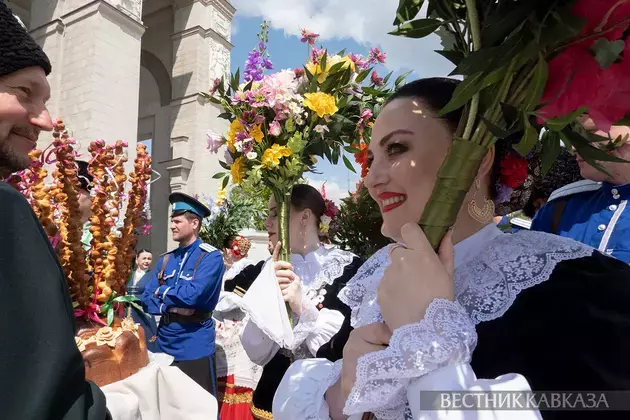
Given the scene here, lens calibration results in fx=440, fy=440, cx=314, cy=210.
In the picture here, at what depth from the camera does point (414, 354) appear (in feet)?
2.84

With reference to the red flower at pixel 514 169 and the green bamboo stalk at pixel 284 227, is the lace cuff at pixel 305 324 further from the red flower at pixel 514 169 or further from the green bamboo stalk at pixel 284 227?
the red flower at pixel 514 169

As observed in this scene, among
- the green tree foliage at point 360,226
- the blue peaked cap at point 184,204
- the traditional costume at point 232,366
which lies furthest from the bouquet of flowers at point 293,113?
the blue peaked cap at point 184,204

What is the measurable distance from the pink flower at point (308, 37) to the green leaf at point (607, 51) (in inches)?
85.4

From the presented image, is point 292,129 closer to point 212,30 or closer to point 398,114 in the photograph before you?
point 398,114

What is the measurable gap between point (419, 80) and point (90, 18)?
966 centimetres

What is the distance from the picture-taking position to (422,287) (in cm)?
90

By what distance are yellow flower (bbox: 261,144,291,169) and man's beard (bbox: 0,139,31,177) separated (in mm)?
1320

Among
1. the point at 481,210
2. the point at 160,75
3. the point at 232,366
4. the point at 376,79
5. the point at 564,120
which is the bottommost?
the point at 232,366

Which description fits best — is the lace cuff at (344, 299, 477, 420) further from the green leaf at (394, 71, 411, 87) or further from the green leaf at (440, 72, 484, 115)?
the green leaf at (394, 71, 411, 87)

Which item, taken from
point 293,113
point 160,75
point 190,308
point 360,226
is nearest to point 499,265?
point 293,113

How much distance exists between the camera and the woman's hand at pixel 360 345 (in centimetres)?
99

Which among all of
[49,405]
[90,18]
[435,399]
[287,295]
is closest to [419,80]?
[435,399]

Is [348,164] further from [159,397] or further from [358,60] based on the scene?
[159,397]

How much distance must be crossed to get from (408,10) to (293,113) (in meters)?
1.48
